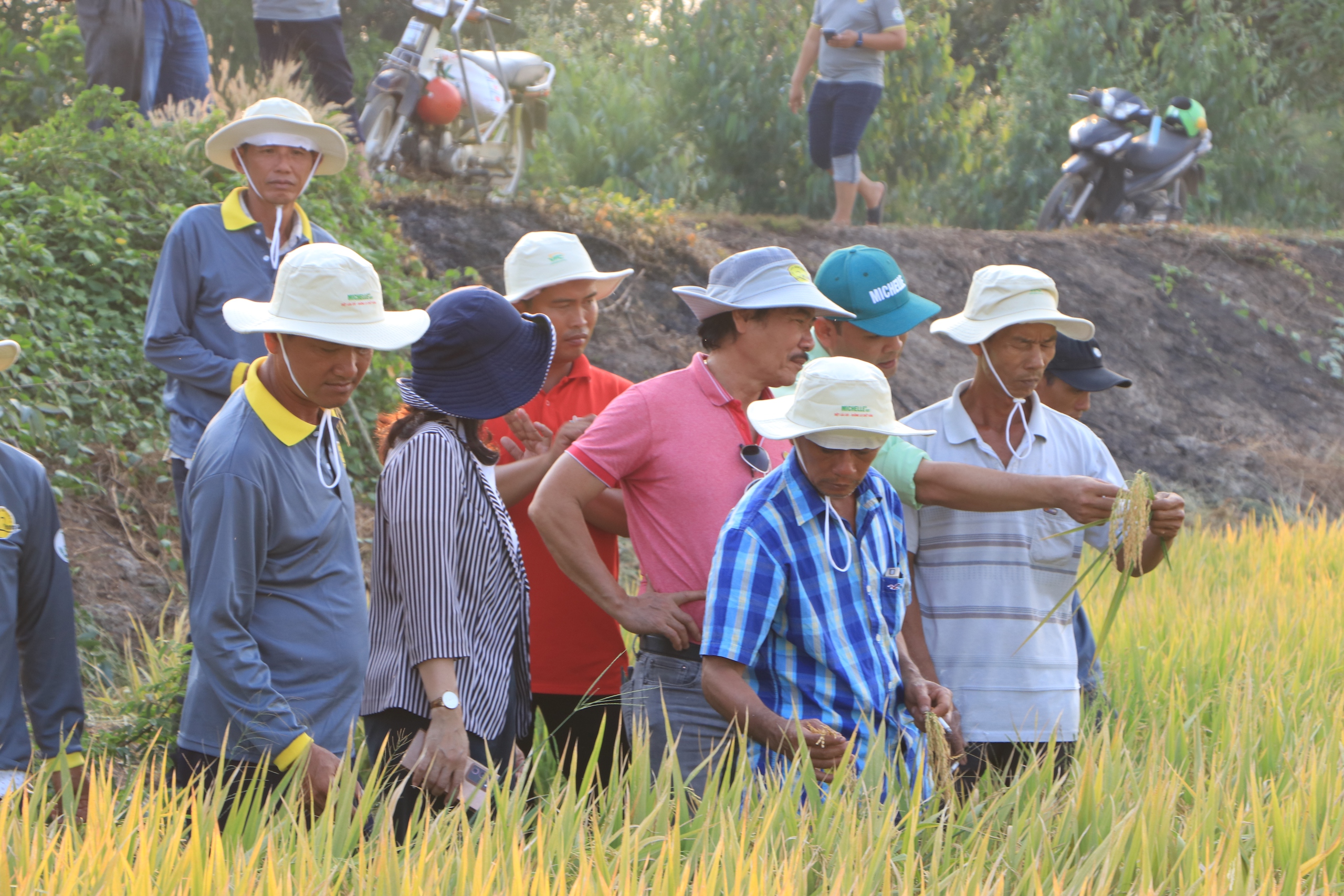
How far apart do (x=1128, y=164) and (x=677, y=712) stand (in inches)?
482

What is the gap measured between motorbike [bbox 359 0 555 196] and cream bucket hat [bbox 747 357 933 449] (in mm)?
6643

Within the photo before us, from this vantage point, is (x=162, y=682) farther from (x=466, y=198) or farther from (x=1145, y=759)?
(x=466, y=198)

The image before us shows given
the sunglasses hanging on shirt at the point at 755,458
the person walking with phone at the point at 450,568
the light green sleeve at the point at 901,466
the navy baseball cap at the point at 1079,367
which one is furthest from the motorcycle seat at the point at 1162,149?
the person walking with phone at the point at 450,568

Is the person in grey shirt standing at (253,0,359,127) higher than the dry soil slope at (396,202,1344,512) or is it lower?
higher

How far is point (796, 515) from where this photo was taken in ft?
8.77

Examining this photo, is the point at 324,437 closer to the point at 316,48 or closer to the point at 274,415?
the point at 274,415

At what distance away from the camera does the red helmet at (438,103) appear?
359 inches

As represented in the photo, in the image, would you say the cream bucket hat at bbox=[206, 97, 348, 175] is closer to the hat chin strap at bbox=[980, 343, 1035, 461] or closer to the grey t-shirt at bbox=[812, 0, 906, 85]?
the hat chin strap at bbox=[980, 343, 1035, 461]

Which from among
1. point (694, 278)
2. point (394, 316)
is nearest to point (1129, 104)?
point (694, 278)

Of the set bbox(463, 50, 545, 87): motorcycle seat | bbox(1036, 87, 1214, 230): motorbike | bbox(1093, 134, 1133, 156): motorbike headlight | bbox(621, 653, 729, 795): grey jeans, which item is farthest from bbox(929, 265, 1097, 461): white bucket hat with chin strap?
bbox(1093, 134, 1133, 156): motorbike headlight

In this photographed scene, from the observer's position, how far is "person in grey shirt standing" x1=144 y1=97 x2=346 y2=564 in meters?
3.91

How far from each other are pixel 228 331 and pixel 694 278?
5.60 m

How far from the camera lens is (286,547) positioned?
2.60m

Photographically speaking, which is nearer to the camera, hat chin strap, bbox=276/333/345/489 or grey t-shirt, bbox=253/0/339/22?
hat chin strap, bbox=276/333/345/489
